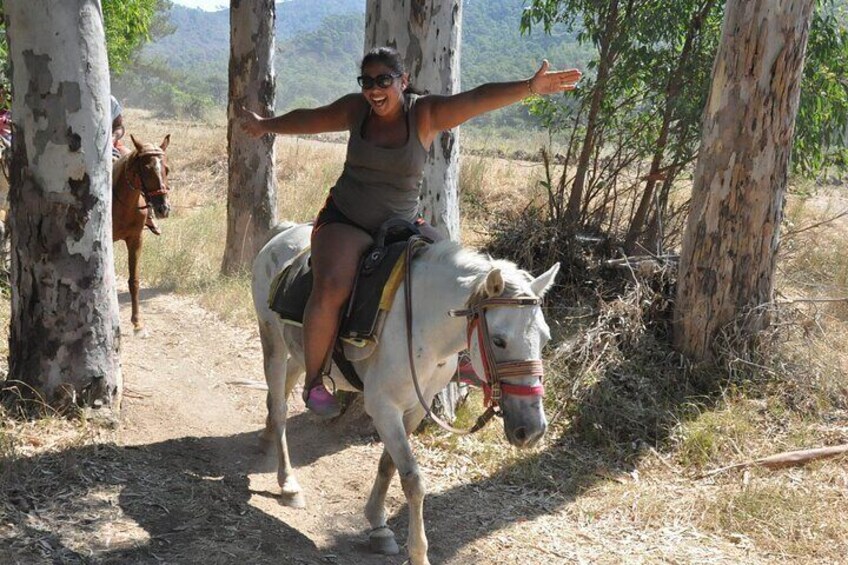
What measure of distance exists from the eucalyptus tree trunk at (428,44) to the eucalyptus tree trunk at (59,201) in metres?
1.98

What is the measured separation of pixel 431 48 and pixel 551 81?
1.98 meters

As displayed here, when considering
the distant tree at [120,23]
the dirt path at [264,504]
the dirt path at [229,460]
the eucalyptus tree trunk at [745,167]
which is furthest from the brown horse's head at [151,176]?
the eucalyptus tree trunk at [745,167]

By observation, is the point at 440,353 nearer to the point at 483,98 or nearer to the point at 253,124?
the point at 483,98

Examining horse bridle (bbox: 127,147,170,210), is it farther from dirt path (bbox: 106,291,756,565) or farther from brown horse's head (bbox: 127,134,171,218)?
dirt path (bbox: 106,291,756,565)

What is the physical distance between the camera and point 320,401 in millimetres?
4398

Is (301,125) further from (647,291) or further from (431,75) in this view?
(647,291)

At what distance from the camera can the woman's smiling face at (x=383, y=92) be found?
413 centimetres

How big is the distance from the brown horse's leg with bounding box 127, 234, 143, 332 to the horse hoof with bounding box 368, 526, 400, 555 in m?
4.47

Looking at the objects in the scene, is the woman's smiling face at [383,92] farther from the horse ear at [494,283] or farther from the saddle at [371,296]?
the horse ear at [494,283]

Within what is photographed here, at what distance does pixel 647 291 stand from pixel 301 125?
3916 mm

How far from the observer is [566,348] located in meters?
6.70

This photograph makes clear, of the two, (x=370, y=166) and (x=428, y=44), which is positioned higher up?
(x=428, y=44)

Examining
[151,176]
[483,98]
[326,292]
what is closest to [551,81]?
[483,98]

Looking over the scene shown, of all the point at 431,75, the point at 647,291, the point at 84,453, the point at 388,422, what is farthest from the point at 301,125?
the point at 647,291
